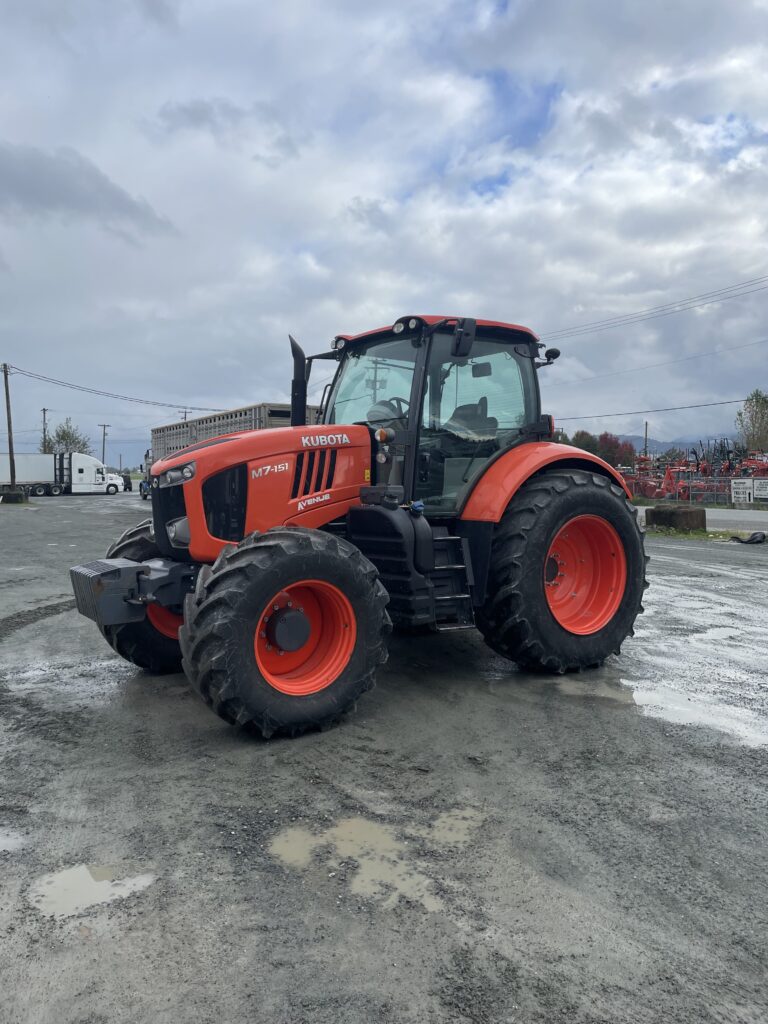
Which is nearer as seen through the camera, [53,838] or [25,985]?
[25,985]

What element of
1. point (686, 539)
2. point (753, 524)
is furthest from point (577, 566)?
point (753, 524)

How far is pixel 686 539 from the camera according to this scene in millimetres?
17891

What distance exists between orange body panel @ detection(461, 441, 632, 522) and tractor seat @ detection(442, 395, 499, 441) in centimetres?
22

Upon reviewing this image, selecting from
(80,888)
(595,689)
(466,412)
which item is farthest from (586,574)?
(80,888)

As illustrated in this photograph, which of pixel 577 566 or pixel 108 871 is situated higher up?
pixel 577 566

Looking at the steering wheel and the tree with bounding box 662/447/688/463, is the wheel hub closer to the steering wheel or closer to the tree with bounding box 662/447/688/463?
the steering wheel

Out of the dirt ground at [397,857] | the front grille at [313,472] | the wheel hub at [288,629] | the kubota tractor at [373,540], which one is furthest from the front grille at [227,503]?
the dirt ground at [397,857]

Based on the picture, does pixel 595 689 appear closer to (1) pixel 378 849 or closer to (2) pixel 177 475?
(1) pixel 378 849

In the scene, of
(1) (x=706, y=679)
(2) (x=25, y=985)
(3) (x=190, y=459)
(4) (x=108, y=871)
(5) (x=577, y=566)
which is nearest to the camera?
(2) (x=25, y=985)

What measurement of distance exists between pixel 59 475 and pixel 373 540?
4692 cm

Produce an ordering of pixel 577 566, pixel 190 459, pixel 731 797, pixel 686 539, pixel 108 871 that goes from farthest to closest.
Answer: pixel 686 539
pixel 577 566
pixel 190 459
pixel 731 797
pixel 108 871

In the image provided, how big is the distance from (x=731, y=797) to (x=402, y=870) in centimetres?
163

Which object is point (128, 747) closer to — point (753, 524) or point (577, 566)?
point (577, 566)

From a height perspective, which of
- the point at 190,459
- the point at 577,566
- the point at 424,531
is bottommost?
the point at 577,566
